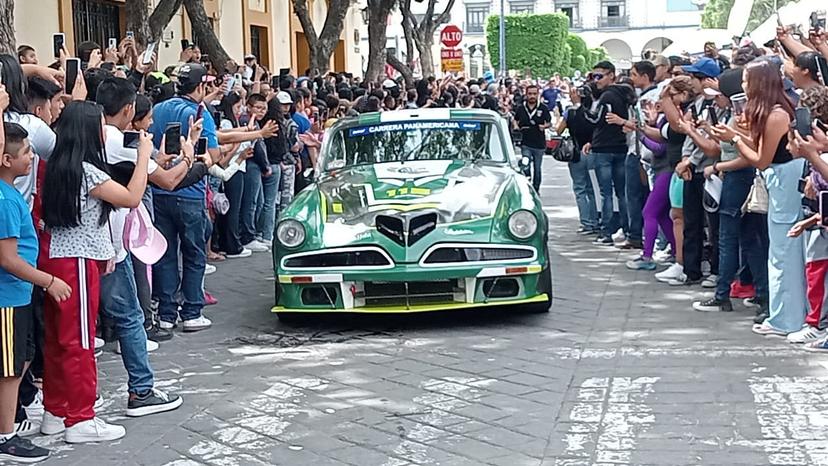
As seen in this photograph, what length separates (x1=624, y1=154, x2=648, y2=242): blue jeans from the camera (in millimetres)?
12000

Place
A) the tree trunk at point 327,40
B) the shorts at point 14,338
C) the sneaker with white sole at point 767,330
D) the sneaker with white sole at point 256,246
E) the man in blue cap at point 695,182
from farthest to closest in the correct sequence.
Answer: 1. the tree trunk at point 327,40
2. the sneaker with white sole at point 256,246
3. the man in blue cap at point 695,182
4. the sneaker with white sole at point 767,330
5. the shorts at point 14,338

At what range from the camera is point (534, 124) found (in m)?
15.8

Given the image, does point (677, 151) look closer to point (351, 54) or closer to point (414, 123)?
point (414, 123)

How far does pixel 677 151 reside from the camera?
10547 mm

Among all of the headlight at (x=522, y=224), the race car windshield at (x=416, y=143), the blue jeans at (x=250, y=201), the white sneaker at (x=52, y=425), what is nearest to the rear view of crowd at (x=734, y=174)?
the headlight at (x=522, y=224)

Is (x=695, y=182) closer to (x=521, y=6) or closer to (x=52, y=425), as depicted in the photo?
(x=52, y=425)

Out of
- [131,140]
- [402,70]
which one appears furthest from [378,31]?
[131,140]

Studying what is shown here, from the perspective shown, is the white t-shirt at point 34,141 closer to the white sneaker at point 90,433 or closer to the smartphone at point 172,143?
the smartphone at point 172,143

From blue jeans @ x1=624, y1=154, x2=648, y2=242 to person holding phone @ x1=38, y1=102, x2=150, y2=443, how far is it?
6884 mm

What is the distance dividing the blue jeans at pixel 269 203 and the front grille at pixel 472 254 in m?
5.14

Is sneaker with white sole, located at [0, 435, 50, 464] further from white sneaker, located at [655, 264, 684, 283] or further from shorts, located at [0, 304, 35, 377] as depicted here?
white sneaker, located at [655, 264, 684, 283]

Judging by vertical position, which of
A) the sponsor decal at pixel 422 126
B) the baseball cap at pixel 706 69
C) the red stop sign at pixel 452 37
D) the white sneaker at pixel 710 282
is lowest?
the white sneaker at pixel 710 282

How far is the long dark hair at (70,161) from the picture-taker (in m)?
5.90

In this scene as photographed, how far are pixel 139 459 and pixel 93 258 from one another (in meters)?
1.04
